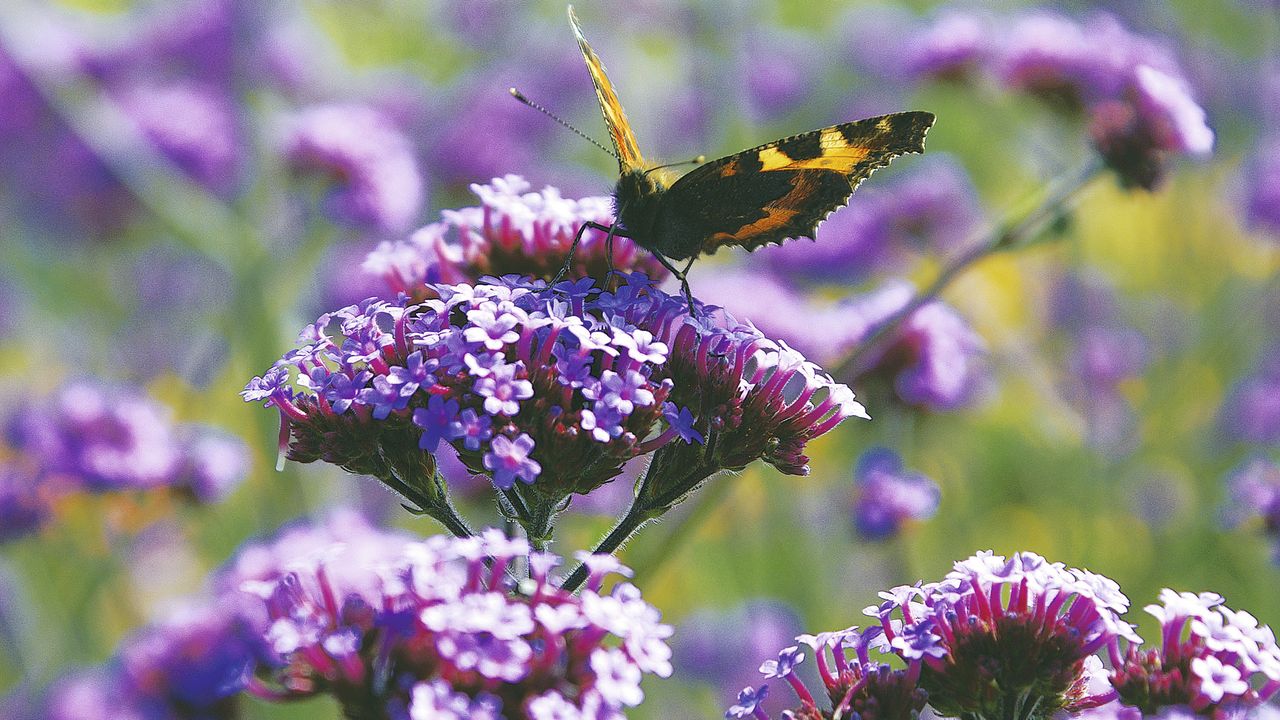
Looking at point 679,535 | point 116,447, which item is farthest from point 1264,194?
point 116,447

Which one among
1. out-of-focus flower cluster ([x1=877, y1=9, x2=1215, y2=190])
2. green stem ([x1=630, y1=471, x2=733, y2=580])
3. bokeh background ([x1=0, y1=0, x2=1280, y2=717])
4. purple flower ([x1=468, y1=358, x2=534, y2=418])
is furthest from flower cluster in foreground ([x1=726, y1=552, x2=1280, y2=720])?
out-of-focus flower cluster ([x1=877, y1=9, x2=1215, y2=190])

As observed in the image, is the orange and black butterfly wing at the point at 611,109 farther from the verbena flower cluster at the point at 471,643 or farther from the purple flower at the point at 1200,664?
the purple flower at the point at 1200,664

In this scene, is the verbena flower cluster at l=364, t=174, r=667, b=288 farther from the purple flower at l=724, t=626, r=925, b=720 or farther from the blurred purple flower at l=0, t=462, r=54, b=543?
the blurred purple flower at l=0, t=462, r=54, b=543

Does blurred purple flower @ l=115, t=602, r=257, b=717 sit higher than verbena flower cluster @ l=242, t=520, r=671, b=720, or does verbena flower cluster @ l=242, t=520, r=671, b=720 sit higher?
blurred purple flower @ l=115, t=602, r=257, b=717

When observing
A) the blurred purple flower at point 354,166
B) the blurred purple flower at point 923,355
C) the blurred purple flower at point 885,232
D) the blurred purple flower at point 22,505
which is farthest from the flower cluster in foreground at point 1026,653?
the blurred purple flower at point 885,232

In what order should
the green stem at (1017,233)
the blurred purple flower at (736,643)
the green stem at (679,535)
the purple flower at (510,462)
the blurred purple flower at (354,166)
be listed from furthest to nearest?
the blurred purple flower at (354,166), the blurred purple flower at (736,643), the green stem at (1017,233), the green stem at (679,535), the purple flower at (510,462)

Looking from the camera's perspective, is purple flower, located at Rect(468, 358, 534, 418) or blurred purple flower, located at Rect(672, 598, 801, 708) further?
blurred purple flower, located at Rect(672, 598, 801, 708)

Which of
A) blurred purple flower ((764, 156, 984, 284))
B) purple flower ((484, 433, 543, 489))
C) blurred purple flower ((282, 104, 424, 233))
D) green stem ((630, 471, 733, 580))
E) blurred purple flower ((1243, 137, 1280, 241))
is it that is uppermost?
blurred purple flower ((1243, 137, 1280, 241))
